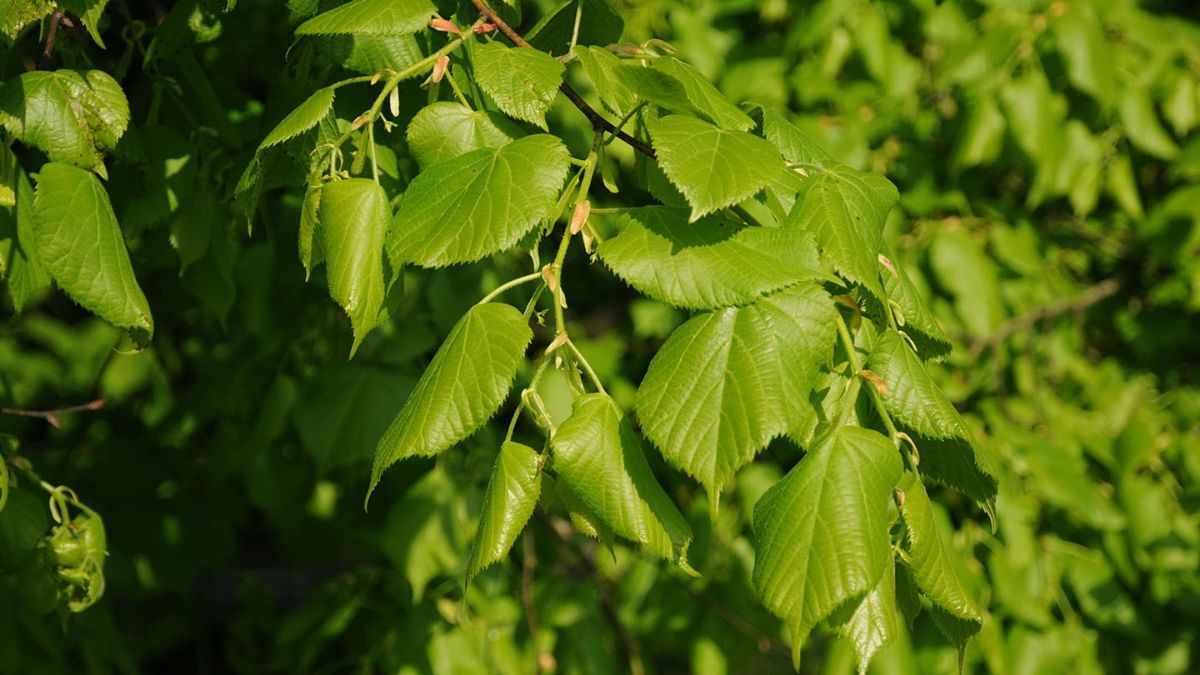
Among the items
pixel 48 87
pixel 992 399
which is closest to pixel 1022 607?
pixel 992 399

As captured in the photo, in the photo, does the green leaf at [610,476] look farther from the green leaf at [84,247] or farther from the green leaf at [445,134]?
the green leaf at [84,247]

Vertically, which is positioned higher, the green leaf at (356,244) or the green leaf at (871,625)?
the green leaf at (356,244)

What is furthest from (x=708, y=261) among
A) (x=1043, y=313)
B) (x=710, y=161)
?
(x=1043, y=313)

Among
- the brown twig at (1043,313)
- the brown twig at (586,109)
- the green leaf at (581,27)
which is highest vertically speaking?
the brown twig at (586,109)

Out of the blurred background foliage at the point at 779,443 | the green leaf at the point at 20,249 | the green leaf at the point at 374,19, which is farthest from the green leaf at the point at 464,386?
the blurred background foliage at the point at 779,443

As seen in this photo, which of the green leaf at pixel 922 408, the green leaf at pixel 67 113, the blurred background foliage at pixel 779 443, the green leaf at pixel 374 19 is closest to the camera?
the green leaf at pixel 922 408

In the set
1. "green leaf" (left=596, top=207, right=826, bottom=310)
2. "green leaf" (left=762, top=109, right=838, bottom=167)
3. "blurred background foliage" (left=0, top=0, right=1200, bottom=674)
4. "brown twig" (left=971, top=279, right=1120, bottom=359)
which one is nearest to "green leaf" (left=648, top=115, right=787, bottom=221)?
"green leaf" (left=596, top=207, right=826, bottom=310)

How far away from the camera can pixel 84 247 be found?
1112 millimetres

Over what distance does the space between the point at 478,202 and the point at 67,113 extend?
50 cm

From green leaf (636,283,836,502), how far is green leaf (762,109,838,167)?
272mm

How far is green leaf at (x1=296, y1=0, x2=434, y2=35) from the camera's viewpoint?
1.01m

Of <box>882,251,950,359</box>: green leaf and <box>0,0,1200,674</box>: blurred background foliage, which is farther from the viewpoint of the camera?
<box>0,0,1200,674</box>: blurred background foliage

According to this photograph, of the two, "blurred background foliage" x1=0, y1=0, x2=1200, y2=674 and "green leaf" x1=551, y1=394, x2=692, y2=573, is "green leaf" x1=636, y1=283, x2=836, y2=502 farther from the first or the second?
"blurred background foliage" x1=0, y1=0, x2=1200, y2=674

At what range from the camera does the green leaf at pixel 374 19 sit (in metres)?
1.01
